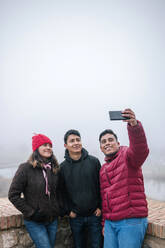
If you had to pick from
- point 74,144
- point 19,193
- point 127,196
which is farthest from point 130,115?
point 19,193

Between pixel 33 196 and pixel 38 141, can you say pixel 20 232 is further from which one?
pixel 38 141

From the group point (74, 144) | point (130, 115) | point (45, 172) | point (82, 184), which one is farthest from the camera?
point (74, 144)

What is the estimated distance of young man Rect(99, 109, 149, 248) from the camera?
6.93 feet

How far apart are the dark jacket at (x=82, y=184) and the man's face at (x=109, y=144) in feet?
1.05

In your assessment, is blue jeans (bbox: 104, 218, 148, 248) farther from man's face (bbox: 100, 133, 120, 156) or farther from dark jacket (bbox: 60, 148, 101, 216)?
man's face (bbox: 100, 133, 120, 156)

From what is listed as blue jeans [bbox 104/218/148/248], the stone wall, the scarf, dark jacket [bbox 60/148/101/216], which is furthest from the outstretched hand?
the stone wall

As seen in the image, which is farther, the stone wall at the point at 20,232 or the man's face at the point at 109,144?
the man's face at the point at 109,144

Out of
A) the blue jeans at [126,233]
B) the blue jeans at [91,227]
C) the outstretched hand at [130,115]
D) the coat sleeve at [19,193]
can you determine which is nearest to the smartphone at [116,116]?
the outstretched hand at [130,115]

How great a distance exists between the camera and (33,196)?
2.29m

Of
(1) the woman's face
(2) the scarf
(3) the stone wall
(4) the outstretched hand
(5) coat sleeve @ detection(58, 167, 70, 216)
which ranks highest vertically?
(4) the outstretched hand

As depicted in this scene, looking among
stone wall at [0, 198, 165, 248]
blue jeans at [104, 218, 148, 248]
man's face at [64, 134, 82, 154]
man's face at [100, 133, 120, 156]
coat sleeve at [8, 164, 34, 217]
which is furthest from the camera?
man's face at [64, 134, 82, 154]

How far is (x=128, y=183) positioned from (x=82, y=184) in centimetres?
62

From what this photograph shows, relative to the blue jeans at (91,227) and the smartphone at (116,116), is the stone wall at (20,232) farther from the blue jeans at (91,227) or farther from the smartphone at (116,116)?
the smartphone at (116,116)

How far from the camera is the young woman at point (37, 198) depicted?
224cm
